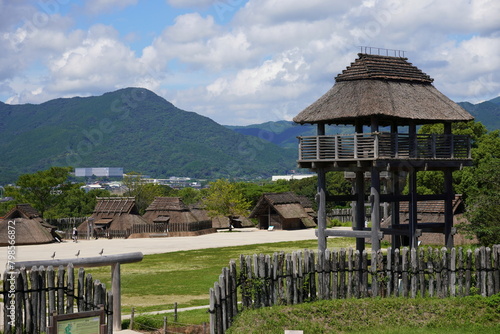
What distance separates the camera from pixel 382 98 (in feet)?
98.0

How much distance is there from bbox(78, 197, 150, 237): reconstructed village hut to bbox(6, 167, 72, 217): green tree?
658 cm

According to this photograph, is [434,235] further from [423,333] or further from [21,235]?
[21,235]

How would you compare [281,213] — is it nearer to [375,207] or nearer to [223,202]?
[223,202]

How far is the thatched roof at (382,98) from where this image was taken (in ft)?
97.2

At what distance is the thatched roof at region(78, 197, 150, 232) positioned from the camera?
72.2 meters

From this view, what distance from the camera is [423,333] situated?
20344 millimetres

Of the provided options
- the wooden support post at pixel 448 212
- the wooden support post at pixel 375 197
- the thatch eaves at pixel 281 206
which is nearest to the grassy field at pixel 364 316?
the wooden support post at pixel 375 197

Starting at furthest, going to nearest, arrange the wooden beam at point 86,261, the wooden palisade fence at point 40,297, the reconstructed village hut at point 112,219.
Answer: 1. the reconstructed village hut at point 112,219
2. the wooden beam at point 86,261
3. the wooden palisade fence at point 40,297

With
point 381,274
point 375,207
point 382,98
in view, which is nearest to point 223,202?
point 375,207

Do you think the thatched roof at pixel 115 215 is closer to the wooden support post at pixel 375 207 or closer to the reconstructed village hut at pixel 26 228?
the reconstructed village hut at pixel 26 228

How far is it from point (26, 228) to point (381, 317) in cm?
4743

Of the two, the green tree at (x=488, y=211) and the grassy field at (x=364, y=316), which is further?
the green tree at (x=488, y=211)

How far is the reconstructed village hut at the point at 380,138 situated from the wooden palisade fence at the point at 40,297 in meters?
14.1

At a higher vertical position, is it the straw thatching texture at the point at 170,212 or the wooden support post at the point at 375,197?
the wooden support post at the point at 375,197
